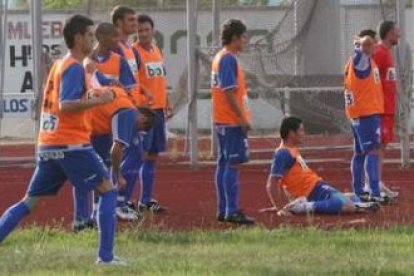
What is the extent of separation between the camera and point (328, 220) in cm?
1196

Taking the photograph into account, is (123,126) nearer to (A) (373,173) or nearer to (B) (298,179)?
(B) (298,179)

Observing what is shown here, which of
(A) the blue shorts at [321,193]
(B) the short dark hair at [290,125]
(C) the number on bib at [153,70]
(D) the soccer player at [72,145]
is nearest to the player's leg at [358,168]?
(A) the blue shorts at [321,193]

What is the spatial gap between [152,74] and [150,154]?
86cm

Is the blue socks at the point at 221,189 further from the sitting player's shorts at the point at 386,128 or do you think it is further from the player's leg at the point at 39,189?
the player's leg at the point at 39,189

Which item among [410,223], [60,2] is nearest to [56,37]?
[60,2]

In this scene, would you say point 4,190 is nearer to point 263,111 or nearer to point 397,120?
point 397,120

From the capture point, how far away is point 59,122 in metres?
9.16

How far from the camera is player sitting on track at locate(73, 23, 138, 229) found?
11.0 meters

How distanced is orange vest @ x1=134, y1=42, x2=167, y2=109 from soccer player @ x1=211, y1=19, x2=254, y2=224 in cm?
93

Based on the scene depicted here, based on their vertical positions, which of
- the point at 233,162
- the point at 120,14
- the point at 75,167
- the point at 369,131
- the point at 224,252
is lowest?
the point at 224,252

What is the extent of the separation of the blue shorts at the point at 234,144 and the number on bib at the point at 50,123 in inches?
120

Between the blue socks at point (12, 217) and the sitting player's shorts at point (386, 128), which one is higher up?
the sitting player's shorts at point (386, 128)

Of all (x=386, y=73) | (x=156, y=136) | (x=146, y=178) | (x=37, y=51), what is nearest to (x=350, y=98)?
(x=386, y=73)

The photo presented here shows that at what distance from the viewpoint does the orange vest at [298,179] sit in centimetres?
1255
